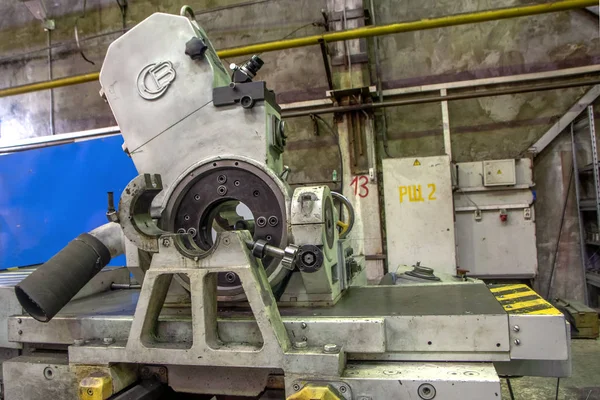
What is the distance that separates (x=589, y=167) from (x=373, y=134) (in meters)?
1.59

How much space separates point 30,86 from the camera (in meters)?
3.28

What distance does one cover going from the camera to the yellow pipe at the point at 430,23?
2.47m

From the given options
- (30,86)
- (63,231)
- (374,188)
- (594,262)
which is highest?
(30,86)

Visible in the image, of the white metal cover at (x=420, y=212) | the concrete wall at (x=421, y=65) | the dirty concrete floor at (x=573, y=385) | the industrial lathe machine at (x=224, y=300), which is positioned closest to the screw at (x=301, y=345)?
the industrial lathe machine at (x=224, y=300)

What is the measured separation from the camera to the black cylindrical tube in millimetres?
913

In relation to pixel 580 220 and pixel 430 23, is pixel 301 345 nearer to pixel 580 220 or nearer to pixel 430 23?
pixel 430 23

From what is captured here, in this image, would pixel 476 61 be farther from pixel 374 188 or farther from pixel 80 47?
pixel 80 47

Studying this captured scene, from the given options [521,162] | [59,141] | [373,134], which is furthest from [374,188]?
[59,141]

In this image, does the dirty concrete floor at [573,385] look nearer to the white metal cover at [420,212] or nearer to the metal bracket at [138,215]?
the white metal cover at [420,212]

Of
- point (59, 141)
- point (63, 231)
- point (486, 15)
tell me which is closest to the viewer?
point (486, 15)

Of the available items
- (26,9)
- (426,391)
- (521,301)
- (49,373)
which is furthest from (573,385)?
(26,9)

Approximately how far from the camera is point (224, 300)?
1139mm

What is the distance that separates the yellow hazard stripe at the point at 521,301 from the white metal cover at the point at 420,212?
1626 mm

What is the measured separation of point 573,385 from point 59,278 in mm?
2482
